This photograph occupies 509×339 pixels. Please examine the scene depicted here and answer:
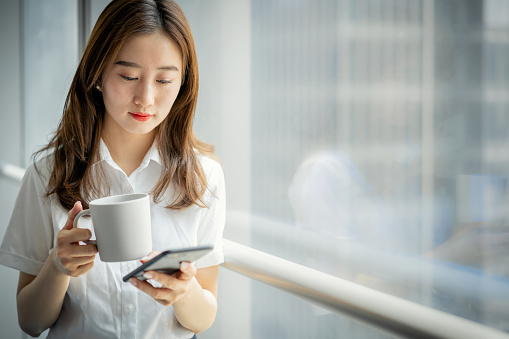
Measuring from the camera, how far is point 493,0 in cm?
70

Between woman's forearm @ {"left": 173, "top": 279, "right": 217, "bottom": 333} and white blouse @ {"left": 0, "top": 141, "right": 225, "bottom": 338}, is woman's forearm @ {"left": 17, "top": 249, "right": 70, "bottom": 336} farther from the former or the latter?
woman's forearm @ {"left": 173, "top": 279, "right": 217, "bottom": 333}

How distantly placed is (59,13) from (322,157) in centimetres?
192

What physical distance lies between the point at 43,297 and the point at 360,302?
2.18ft

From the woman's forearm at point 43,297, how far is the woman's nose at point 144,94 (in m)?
0.36

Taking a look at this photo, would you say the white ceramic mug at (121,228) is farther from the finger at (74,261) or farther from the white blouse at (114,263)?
the white blouse at (114,263)

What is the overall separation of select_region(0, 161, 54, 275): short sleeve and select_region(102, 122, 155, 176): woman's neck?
18 cm

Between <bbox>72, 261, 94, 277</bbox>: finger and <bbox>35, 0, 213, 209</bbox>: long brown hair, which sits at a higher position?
<bbox>35, 0, 213, 209</bbox>: long brown hair

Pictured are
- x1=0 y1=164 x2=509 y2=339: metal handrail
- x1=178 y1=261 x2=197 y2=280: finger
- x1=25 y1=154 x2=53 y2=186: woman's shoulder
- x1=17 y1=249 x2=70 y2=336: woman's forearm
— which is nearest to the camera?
x1=0 y1=164 x2=509 y2=339: metal handrail

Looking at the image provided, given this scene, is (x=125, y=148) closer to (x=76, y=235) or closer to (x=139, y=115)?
(x=139, y=115)

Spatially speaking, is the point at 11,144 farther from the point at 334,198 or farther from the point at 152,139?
the point at 334,198

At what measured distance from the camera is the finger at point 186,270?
2.66 ft

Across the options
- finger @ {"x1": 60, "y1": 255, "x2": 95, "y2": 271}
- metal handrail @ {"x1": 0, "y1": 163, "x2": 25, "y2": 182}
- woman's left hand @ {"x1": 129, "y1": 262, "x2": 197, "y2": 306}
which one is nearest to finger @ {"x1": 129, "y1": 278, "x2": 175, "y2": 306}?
woman's left hand @ {"x1": 129, "y1": 262, "x2": 197, "y2": 306}

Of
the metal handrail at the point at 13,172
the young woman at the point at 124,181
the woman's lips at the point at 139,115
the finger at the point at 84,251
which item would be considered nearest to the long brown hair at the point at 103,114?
the young woman at the point at 124,181

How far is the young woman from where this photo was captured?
38.4 inches
